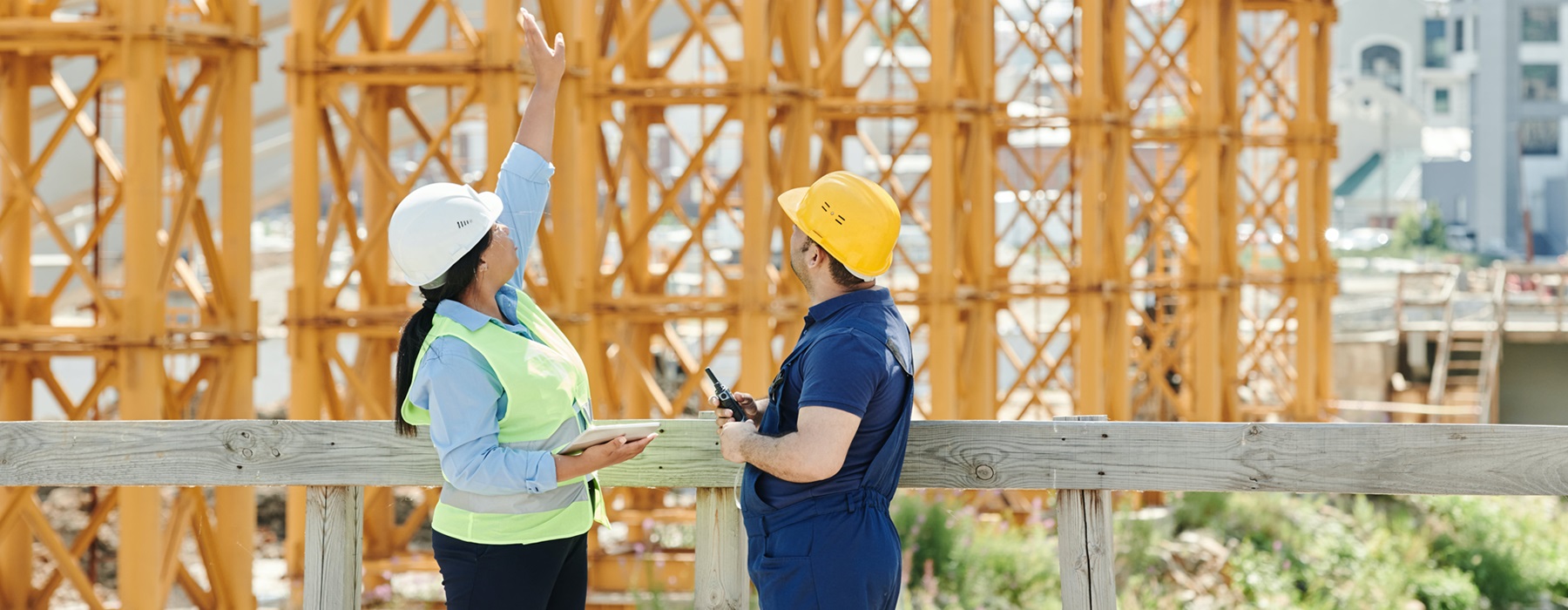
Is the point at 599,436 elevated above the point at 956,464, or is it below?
above

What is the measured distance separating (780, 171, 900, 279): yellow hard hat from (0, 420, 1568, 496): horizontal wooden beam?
56cm

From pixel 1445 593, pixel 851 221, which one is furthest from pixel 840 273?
pixel 1445 593

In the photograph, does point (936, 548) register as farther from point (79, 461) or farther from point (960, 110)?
point (79, 461)

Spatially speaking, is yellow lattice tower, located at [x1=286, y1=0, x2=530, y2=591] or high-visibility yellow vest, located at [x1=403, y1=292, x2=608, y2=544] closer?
high-visibility yellow vest, located at [x1=403, y1=292, x2=608, y2=544]

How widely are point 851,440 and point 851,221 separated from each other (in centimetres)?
47

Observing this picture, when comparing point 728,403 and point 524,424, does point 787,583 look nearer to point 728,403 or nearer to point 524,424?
point 728,403

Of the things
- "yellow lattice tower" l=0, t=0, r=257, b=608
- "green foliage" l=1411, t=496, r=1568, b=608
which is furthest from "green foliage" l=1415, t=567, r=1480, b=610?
"yellow lattice tower" l=0, t=0, r=257, b=608

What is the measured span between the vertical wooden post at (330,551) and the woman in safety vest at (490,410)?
1.66 feet

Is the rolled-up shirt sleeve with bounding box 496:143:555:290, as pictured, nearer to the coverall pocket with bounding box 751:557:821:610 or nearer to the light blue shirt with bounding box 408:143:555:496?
the light blue shirt with bounding box 408:143:555:496

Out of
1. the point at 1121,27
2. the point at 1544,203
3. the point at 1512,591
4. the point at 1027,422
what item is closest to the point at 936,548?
the point at 1512,591

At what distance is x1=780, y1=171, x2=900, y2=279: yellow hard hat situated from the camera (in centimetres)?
334

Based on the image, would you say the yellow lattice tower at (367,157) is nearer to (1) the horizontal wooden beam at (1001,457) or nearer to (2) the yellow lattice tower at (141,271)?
(2) the yellow lattice tower at (141,271)

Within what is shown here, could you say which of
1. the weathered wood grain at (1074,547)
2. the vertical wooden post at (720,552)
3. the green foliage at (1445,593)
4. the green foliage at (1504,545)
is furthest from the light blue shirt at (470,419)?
the green foliage at (1504,545)

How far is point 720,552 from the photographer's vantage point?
387 centimetres
